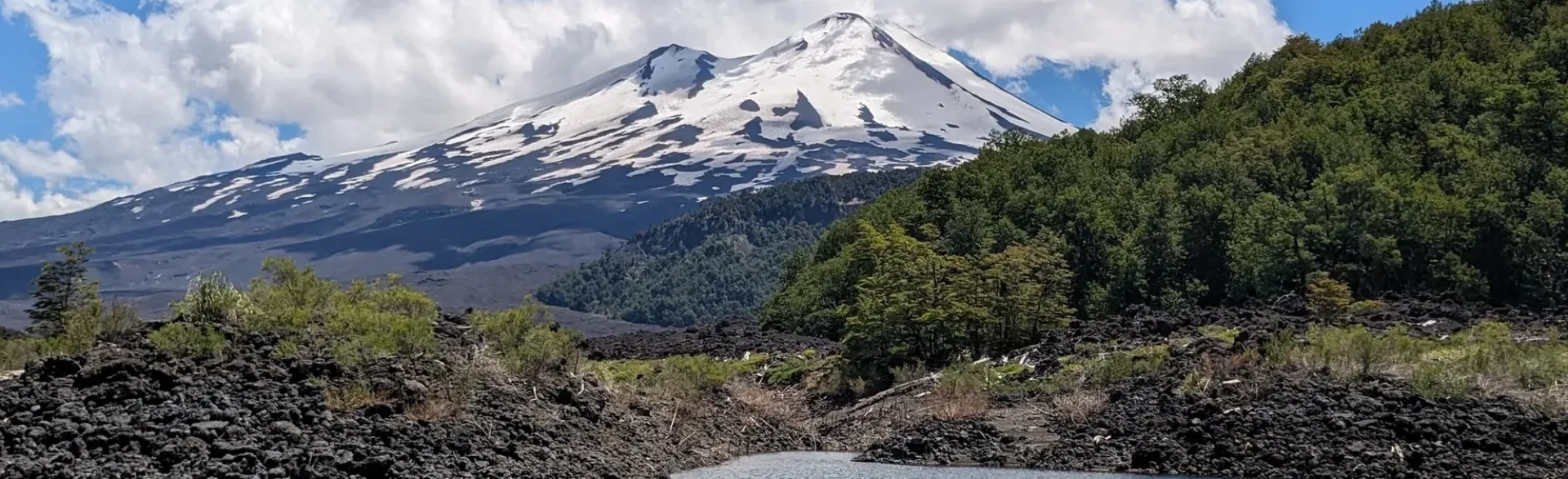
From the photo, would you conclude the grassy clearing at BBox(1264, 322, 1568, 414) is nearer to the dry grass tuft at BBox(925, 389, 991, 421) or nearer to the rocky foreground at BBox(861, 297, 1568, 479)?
the rocky foreground at BBox(861, 297, 1568, 479)

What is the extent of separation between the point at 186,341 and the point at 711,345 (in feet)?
124

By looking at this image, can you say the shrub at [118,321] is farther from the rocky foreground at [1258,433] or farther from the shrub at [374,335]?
the rocky foreground at [1258,433]

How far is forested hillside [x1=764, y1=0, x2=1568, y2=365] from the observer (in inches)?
1989

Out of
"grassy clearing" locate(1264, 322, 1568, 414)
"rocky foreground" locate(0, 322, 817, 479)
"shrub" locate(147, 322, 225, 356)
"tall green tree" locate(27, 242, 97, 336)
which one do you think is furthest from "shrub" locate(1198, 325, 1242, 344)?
"tall green tree" locate(27, 242, 97, 336)

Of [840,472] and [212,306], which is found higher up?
[212,306]

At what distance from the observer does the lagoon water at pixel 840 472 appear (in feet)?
97.2

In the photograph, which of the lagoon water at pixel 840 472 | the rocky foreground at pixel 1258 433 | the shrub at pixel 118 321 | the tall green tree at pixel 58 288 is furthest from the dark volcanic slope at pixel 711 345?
the shrub at pixel 118 321

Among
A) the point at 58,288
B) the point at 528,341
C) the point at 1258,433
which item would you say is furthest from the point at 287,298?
the point at 58,288

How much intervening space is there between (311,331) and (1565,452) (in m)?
23.5

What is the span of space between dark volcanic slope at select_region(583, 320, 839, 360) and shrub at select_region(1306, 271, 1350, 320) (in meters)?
17.2

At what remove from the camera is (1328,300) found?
155ft

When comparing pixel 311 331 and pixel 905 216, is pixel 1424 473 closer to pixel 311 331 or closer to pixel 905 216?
pixel 311 331

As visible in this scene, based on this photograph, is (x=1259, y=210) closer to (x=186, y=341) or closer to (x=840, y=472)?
(x=840, y=472)

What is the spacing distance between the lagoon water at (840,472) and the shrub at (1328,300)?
18.9m
